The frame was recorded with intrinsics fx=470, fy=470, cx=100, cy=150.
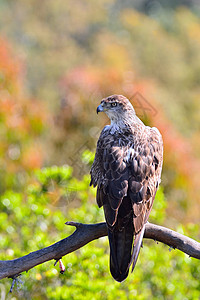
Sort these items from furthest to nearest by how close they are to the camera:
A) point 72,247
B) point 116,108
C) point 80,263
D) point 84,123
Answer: point 84,123 < point 80,263 < point 116,108 < point 72,247

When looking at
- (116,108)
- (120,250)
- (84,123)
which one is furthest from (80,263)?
(84,123)

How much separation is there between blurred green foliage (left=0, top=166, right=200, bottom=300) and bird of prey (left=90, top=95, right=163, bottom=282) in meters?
1.65

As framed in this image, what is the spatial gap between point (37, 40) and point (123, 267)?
2125cm

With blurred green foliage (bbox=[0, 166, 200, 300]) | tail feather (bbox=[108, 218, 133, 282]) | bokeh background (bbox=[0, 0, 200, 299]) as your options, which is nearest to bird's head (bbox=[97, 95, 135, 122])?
tail feather (bbox=[108, 218, 133, 282])

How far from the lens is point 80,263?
560 centimetres

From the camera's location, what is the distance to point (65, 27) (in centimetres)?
2550

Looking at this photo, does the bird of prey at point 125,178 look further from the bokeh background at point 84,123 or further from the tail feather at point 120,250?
the bokeh background at point 84,123

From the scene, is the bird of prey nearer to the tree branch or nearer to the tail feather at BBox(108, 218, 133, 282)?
the tail feather at BBox(108, 218, 133, 282)

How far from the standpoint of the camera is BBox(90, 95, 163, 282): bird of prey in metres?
3.71

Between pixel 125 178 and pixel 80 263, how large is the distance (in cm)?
208

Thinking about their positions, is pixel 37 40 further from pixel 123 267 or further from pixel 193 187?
pixel 123 267

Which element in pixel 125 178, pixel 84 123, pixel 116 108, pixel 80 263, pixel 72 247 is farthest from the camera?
pixel 84 123

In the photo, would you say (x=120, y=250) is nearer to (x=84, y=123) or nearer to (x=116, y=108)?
(x=116, y=108)

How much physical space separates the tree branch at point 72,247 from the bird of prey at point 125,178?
0.17 meters
